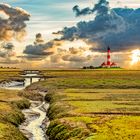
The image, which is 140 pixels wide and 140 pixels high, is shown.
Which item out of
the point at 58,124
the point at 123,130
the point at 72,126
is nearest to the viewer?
the point at 123,130

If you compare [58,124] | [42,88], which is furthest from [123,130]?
[42,88]

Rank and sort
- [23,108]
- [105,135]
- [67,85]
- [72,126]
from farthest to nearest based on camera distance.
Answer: [67,85] < [23,108] < [72,126] < [105,135]

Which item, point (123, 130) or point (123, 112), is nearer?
point (123, 130)

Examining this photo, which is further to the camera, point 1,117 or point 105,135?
point 1,117

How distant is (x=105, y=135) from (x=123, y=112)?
25711mm

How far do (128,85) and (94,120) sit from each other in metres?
101

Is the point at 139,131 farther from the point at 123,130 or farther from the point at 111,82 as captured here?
the point at 111,82

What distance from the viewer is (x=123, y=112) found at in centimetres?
7231

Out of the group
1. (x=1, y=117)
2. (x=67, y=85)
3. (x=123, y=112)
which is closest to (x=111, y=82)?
(x=67, y=85)

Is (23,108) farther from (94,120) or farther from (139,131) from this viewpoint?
(139,131)

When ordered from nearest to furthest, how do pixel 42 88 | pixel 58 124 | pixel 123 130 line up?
pixel 123 130, pixel 58 124, pixel 42 88

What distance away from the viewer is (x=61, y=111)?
239ft

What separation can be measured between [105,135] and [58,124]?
1273 centimetres

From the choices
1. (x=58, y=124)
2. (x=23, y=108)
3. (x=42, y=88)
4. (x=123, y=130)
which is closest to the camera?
(x=123, y=130)
